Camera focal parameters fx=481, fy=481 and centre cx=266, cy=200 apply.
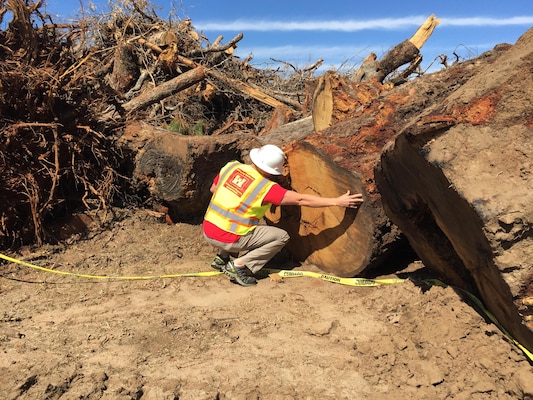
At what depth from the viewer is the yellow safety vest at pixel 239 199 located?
4.15 metres

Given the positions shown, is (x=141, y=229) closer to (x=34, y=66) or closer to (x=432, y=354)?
(x=34, y=66)

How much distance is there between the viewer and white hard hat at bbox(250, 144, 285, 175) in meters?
4.09

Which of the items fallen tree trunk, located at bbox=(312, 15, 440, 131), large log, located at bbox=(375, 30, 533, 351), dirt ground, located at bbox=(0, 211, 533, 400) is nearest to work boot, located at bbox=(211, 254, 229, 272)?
dirt ground, located at bbox=(0, 211, 533, 400)

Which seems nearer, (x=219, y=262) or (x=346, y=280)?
(x=346, y=280)

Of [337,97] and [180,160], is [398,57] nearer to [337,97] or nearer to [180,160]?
[337,97]

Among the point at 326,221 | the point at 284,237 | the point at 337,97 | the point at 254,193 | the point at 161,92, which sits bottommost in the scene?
the point at 284,237

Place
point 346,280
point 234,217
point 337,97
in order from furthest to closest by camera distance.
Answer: point 337,97
point 234,217
point 346,280

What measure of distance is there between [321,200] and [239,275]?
1078 mm

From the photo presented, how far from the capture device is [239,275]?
4297mm

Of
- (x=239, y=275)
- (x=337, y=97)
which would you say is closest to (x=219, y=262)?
(x=239, y=275)

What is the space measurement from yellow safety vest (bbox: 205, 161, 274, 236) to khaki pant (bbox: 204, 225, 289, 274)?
83 mm

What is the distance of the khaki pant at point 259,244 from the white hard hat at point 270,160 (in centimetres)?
59

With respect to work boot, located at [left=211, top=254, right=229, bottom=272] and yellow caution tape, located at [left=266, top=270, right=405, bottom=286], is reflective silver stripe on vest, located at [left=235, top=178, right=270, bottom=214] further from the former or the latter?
yellow caution tape, located at [left=266, top=270, right=405, bottom=286]

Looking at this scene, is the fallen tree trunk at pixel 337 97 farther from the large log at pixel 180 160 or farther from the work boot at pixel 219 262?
the work boot at pixel 219 262
